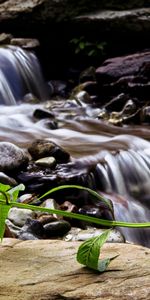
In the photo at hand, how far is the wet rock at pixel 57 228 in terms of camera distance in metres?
3.66

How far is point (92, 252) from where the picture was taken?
1435 mm

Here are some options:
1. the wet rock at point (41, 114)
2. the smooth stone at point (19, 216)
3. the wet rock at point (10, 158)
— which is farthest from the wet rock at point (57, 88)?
the smooth stone at point (19, 216)

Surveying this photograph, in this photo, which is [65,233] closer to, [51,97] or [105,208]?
[105,208]

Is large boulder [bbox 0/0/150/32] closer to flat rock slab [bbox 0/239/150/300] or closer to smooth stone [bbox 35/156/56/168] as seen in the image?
smooth stone [bbox 35/156/56/168]

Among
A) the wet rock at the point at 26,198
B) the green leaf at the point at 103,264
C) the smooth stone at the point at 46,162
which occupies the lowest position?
the smooth stone at the point at 46,162

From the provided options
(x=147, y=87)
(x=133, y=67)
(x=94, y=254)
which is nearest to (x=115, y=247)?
(x=94, y=254)

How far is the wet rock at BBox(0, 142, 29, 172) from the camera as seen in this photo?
4.78 meters

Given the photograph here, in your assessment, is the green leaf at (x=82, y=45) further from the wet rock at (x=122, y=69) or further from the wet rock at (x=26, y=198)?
the wet rock at (x=26, y=198)

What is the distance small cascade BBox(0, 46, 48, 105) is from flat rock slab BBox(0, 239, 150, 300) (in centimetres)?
780

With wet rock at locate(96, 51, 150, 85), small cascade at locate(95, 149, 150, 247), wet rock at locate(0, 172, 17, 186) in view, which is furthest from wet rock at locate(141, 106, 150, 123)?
wet rock at locate(0, 172, 17, 186)

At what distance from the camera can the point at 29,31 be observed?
39.1ft

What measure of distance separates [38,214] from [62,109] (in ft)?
17.0

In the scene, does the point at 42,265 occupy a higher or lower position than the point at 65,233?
higher

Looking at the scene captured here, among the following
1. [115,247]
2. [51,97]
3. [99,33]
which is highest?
[115,247]
